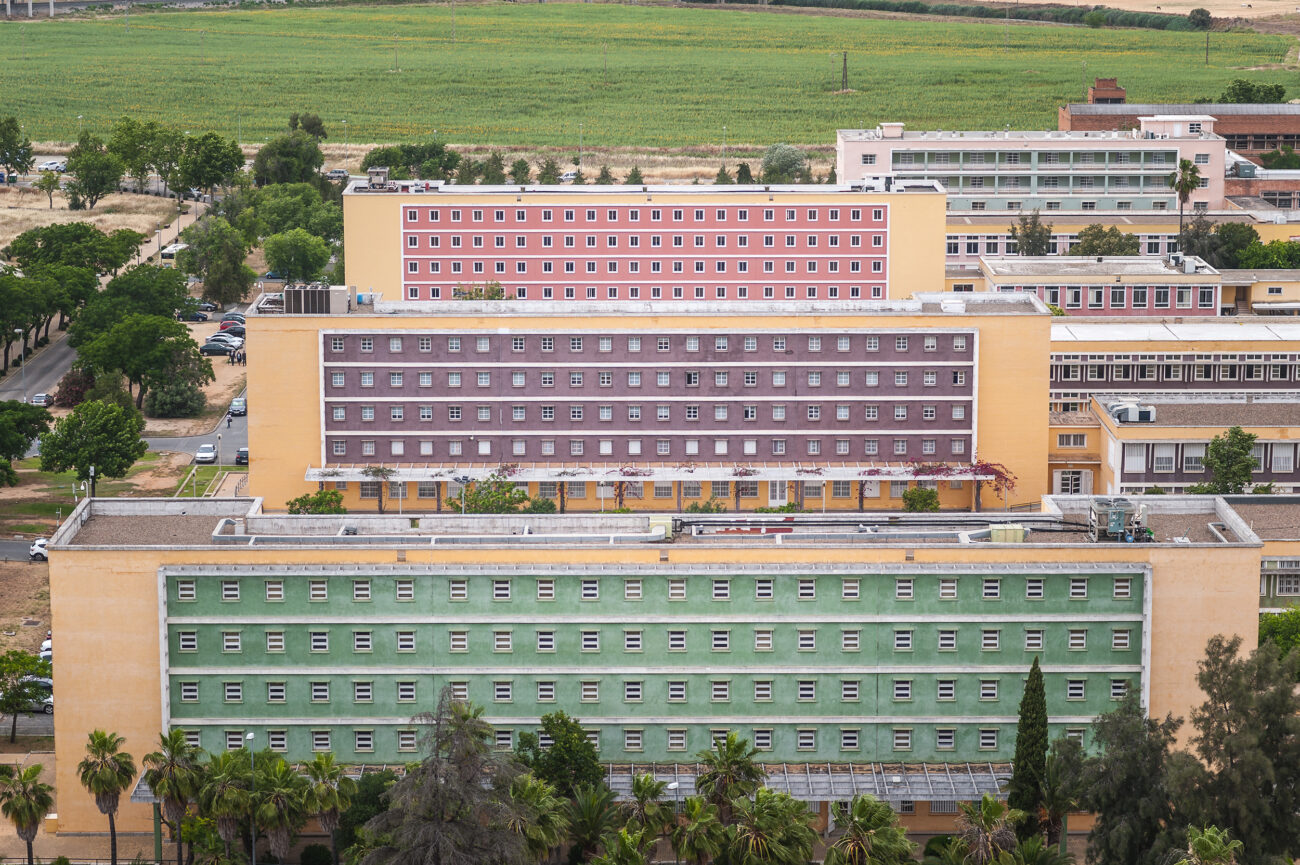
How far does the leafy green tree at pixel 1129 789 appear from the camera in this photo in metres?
84.8

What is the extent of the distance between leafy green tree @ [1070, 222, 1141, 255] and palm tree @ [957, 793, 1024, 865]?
11397cm

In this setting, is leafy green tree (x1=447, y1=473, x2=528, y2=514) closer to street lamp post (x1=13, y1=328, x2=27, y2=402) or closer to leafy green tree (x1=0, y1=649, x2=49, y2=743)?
leafy green tree (x1=0, y1=649, x2=49, y2=743)

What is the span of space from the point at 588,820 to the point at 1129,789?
23.2 metres

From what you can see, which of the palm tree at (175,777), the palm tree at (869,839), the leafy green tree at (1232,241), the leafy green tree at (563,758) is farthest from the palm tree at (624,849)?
the leafy green tree at (1232,241)

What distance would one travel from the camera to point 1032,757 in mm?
89688

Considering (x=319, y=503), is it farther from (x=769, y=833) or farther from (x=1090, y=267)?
(x=1090, y=267)

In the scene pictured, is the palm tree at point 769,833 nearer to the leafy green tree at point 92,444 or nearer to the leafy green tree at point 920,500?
the leafy green tree at point 920,500

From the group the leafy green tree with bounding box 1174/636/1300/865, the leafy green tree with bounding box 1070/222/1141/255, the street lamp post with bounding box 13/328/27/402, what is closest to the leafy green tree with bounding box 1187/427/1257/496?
the leafy green tree with bounding box 1174/636/1300/865

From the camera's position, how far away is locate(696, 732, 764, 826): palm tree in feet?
281

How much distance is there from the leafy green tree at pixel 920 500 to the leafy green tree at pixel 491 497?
2548 centimetres

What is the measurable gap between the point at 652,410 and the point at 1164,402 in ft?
113

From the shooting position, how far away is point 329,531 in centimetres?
9850

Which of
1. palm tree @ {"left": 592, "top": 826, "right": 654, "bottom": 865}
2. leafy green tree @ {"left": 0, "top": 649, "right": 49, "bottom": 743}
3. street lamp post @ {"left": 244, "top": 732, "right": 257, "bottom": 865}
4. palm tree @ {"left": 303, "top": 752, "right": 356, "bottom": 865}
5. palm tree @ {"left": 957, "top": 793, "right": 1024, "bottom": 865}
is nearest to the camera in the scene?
palm tree @ {"left": 592, "top": 826, "right": 654, "bottom": 865}

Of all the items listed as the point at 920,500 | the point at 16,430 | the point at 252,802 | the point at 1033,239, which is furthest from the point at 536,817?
the point at 1033,239
